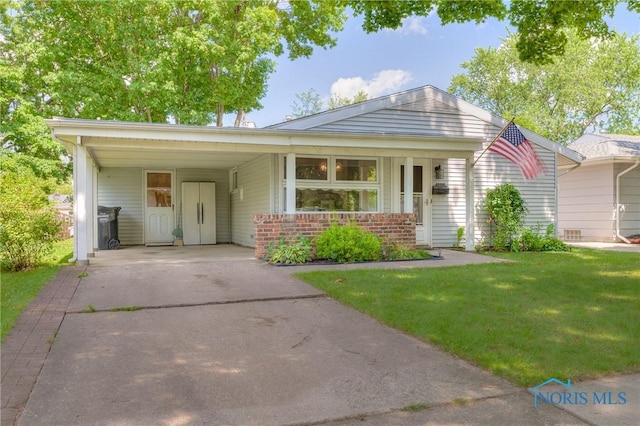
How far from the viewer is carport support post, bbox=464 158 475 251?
1096 cm

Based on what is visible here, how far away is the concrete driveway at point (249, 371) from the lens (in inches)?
104

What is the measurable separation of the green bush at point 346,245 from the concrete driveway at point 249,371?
10.9 ft

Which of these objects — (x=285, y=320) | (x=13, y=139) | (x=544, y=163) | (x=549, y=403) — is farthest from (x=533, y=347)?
(x=13, y=139)

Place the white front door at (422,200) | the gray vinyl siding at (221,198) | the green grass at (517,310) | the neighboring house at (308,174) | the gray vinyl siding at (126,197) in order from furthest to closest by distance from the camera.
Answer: the gray vinyl siding at (221,198), the gray vinyl siding at (126,197), the white front door at (422,200), the neighboring house at (308,174), the green grass at (517,310)

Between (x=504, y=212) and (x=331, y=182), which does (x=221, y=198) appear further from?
(x=504, y=212)

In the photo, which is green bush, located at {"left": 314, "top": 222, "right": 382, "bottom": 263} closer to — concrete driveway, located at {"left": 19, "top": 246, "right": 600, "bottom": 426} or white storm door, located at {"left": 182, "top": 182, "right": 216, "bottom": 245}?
concrete driveway, located at {"left": 19, "top": 246, "right": 600, "bottom": 426}

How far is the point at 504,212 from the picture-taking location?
11523 millimetres

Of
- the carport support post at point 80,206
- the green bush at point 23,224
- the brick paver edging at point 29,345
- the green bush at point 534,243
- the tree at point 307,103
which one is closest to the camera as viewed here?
the brick paver edging at point 29,345

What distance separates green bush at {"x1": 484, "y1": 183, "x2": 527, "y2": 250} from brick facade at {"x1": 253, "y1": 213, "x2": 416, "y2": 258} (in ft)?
9.24

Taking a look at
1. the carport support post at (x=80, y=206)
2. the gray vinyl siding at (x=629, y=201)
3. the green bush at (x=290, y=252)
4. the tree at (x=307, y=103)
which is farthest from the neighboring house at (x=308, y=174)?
the tree at (x=307, y=103)

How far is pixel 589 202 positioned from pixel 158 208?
13.7 metres

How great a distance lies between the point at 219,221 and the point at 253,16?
894cm

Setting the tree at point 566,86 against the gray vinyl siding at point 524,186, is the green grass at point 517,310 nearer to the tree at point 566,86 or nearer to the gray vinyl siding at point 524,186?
the gray vinyl siding at point 524,186

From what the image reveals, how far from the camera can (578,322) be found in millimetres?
4449
